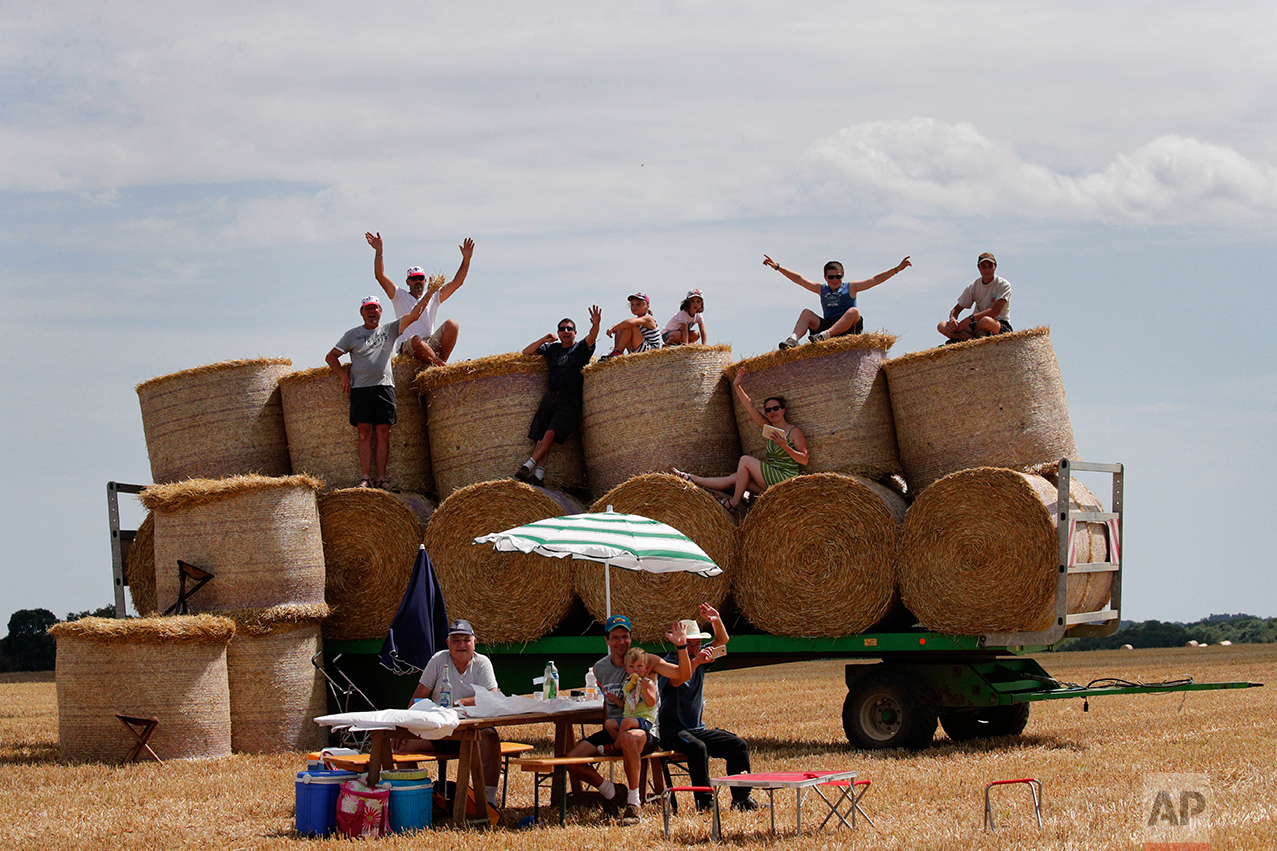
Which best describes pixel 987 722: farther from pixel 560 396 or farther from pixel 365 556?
pixel 365 556

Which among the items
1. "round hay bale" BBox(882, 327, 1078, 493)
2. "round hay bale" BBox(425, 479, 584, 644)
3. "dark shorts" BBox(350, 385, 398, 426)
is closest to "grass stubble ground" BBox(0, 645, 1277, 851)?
"round hay bale" BBox(425, 479, 584, 644)

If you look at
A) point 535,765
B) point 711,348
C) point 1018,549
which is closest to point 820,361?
point 711,348

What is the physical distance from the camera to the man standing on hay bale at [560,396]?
45.4ft

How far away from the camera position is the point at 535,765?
9070mm

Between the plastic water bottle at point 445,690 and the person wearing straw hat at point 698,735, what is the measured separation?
1.53 m

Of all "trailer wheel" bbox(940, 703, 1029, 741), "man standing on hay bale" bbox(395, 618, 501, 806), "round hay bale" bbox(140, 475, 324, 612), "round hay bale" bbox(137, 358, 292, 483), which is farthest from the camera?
"round hay bale" bbox(137, 358, 292, 483)

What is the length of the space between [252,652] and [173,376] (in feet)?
11.3

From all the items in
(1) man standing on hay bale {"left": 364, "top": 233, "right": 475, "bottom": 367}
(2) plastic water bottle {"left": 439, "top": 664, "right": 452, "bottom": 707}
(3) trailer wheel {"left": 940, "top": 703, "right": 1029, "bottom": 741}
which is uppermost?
(1) man standing on hay bale {"left": 364, "top": 233, "right": 475, "bottom": 367}

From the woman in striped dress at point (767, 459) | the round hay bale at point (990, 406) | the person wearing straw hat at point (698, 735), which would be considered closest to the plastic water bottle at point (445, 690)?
the person wearing straw hat at point (698, 735)

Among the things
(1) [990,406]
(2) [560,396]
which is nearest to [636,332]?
(2) [560,396]

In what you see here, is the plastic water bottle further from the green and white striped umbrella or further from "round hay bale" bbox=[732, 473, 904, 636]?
"round hay bale" bbox=[732, 473, 904, 636]

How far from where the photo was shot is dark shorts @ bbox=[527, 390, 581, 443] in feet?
45.4

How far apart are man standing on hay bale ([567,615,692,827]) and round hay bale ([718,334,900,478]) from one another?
3392 millimetres

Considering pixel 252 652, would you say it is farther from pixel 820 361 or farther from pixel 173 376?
pixel 820 361
